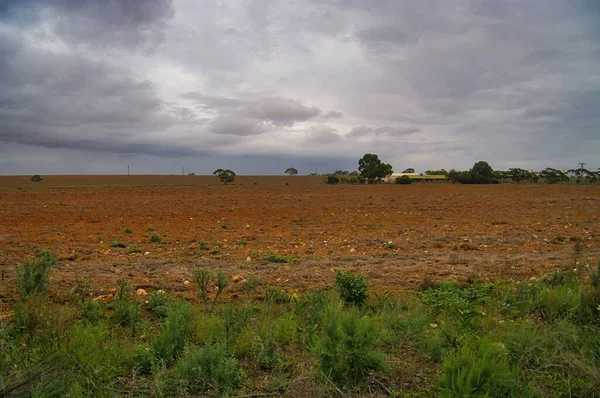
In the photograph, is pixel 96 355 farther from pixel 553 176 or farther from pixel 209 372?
pixel 553 176

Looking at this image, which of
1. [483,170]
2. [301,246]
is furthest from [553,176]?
[301,246]

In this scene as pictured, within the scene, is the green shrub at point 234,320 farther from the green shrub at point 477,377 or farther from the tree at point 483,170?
the tree at point 483,170

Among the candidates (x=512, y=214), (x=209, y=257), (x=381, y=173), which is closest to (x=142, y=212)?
(x=209, y=257)

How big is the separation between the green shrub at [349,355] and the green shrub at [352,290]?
170 centimetres

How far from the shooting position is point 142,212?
2033 cm

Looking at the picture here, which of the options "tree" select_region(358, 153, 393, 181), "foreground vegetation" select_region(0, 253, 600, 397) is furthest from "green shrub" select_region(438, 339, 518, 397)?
"tree" select_region(358, 153, 393, 181)

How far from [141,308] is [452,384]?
14.2ft

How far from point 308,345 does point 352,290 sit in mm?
1674

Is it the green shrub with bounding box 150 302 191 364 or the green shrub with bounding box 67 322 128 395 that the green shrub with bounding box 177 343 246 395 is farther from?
the green shrub with bounding box 67 322 128 395

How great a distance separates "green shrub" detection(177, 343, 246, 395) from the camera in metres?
3.73

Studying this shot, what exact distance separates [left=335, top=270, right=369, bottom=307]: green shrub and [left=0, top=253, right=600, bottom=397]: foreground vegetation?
0.05ft

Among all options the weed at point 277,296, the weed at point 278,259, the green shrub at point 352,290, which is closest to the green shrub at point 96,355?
the weed at point 277,296

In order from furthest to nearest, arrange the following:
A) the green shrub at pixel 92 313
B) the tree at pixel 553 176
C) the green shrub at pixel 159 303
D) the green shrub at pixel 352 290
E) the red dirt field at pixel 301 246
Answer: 1. the tree at pixel 553 176
2. the red dirt field at pixel 301 246
3. the green shrub at pixel 352 290
4. the green shrub at pixel 159 303
5. the green shrub at pixel 92 313

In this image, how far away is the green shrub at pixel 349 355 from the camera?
3.84 metres
